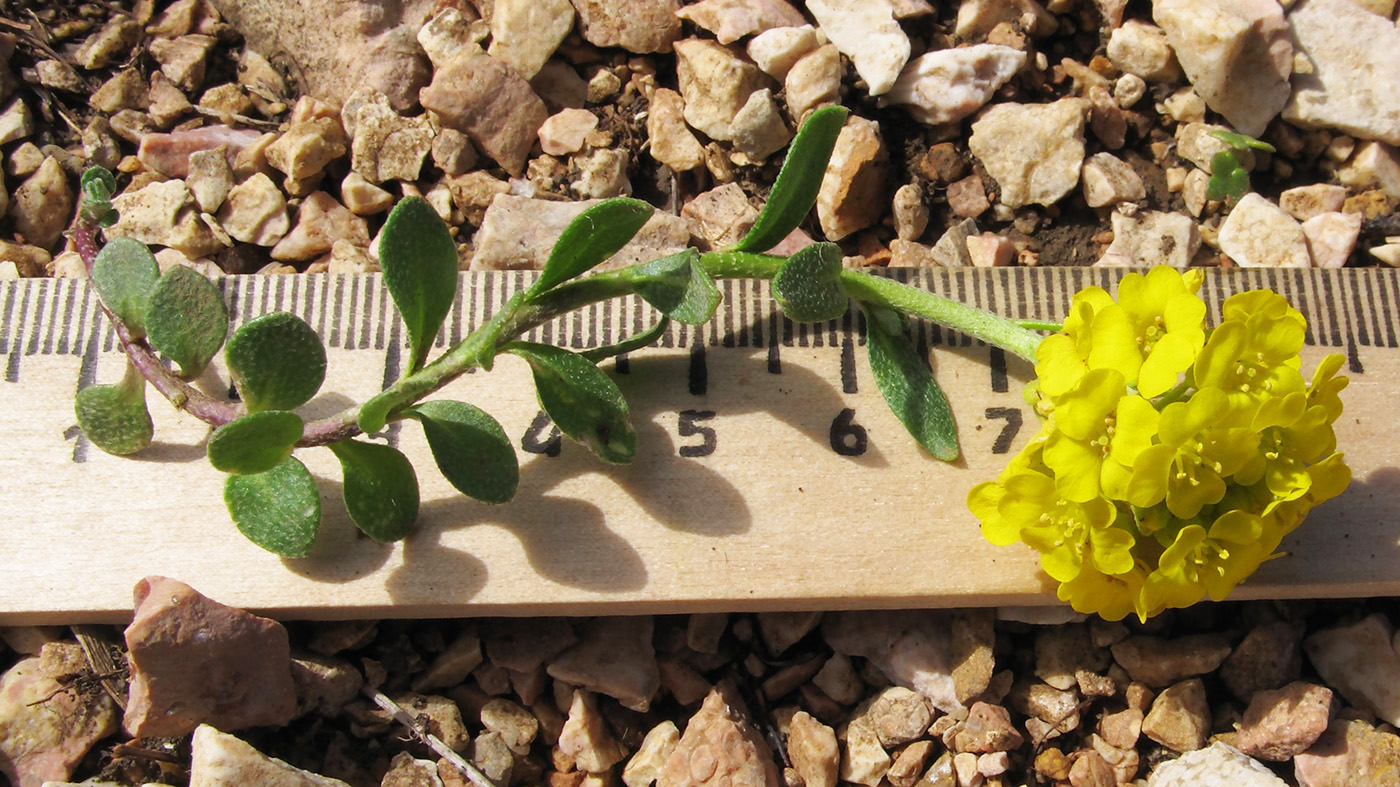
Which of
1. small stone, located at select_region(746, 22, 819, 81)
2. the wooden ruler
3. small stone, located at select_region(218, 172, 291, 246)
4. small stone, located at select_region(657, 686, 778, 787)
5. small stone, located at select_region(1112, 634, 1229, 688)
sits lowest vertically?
small stone, located at select_region(657, 686, 778, 787)

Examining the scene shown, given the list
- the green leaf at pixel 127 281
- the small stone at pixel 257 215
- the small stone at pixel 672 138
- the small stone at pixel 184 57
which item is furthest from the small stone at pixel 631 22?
the green leaf at pixel 127 281

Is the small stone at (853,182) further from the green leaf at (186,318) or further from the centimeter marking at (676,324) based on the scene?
the green leaf at (186,318)

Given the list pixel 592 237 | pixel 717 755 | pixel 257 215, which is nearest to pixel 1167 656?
pixel 717 755

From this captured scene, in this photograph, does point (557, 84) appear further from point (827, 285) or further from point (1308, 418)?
point (1308, 418)

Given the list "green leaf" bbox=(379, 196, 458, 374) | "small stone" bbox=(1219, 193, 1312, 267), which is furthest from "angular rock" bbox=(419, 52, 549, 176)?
"small stone" bbox=(1219, 193, 1312, 267)

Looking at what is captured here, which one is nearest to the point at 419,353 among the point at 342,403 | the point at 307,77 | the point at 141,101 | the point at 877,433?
the point at 342,403

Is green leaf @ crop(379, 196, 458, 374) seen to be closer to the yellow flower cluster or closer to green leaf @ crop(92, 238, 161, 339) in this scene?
green leaf @ crop(92, 238, 161, 339)
